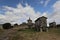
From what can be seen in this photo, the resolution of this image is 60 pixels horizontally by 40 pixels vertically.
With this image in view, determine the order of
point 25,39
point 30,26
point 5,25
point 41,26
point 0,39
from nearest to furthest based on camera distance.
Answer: point 25,39 < point 0,39 < point 41,26 < point 30,26 < point 5,25

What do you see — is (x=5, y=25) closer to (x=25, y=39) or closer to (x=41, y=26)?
(x=41, y=26)

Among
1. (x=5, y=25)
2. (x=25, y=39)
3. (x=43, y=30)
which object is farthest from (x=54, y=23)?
(x=25, y=39)

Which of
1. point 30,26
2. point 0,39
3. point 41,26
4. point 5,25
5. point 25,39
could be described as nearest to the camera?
point 25,39

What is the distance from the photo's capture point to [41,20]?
186 feet

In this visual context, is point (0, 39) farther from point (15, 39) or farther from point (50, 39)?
point (50, 39)

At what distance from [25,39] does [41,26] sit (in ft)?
55.2

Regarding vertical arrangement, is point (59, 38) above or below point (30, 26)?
below

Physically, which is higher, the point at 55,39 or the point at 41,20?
the point at 41,20

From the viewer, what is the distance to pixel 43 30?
5669cm

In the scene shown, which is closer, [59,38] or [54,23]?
[59,38]

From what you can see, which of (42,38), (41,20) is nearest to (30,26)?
(41,20)

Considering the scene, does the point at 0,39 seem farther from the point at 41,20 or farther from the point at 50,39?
the point at 41,20

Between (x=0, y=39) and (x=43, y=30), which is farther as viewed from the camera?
(x=43, y=30)

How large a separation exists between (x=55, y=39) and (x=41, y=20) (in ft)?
57.3
